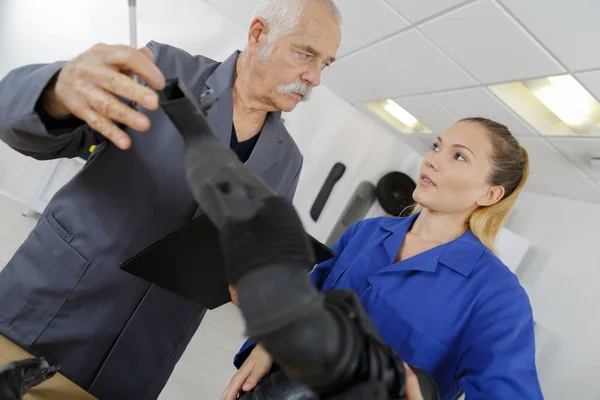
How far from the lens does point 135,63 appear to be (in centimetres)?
45

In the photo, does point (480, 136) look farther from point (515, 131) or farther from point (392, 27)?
point (515, 131)

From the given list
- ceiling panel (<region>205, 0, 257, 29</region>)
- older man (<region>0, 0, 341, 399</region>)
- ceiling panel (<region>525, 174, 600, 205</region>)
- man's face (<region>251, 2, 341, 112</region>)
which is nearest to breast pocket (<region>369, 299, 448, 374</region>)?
older man (<region>0, 0, 341, 399</region>)

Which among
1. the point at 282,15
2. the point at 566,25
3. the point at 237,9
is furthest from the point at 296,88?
the point at 237,9

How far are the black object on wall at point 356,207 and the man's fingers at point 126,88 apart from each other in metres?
3.37

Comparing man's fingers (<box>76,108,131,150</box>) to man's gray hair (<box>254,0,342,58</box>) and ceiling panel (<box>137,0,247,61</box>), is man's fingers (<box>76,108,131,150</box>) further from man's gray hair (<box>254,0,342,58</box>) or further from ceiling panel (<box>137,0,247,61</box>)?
ceiling panel (<box>137,0,247,61</box>)

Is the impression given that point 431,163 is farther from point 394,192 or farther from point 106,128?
point 394,192

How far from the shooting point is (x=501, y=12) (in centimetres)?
152

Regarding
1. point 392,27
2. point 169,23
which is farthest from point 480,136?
point 169,23

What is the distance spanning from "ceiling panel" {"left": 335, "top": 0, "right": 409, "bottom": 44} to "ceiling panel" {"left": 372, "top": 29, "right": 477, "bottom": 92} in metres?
0.06

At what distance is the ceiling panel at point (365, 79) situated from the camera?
256 centimetres

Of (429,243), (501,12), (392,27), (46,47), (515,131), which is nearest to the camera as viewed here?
(429,243)

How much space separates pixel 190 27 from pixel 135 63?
287 cm

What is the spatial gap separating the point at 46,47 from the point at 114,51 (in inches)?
121

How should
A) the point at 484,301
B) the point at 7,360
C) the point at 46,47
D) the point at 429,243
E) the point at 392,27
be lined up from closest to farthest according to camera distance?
1. the point at 7,360
2. the point at 484,301
3. the point at 429,243
4. the point at 392,27
5. the point at 46,47
